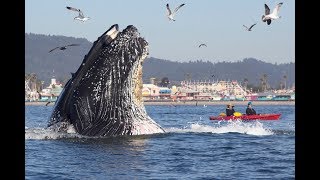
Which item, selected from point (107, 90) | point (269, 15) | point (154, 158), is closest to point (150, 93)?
point (269, 15)

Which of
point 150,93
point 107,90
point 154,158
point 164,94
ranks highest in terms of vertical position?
point 150,93

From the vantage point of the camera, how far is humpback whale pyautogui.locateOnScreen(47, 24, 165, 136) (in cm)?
1362

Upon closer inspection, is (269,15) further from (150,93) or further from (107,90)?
(150,93)

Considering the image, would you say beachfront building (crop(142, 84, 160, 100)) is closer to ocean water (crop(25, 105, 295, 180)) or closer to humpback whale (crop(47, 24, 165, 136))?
ocean water (crop(25, 105, 295, 180))

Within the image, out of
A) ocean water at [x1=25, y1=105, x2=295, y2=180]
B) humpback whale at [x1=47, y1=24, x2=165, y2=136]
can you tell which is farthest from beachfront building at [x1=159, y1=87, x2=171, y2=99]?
humpback whale at [x1=47, y1=24, x2=165, y2=136]

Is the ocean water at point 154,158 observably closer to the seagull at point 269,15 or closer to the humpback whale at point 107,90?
the humpback whale at point 107,90

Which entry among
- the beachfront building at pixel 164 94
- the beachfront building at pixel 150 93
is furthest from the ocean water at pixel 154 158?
the beachfront building at pixel 164 94

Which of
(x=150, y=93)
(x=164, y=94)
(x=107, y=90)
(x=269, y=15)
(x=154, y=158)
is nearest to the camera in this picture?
(x=154, y=158)

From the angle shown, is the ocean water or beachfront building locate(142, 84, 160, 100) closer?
the ocean water

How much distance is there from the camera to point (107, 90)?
548 inches

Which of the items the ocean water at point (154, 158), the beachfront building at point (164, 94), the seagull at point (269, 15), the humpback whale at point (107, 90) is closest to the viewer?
the ocean water at point (154, 158)

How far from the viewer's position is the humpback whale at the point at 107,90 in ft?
44.7
